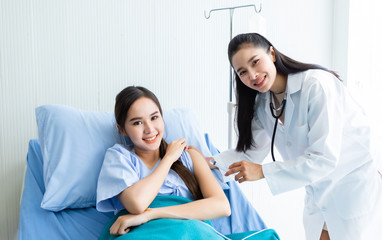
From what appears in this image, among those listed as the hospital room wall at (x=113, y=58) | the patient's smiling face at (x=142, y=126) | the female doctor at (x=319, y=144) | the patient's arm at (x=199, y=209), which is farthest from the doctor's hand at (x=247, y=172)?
the hospital room wall at (x=113, y=58)

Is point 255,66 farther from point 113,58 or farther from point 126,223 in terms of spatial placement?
point 113,58

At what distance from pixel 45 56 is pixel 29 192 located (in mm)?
766

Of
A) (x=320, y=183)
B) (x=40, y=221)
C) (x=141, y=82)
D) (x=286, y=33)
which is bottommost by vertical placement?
(x=40, y=221)

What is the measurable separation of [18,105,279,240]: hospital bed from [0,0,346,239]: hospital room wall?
0.33m

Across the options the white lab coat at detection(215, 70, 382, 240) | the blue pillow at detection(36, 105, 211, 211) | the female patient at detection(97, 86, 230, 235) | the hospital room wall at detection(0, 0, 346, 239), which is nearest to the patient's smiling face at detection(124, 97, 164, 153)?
the female patient at detection(97, 86, 230, 235)

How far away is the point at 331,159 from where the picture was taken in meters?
1.27

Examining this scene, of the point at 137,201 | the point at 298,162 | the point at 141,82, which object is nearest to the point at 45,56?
the point at 141,82

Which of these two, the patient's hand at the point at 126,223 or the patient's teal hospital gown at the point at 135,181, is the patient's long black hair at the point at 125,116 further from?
the patient's hand at the point at 126,223

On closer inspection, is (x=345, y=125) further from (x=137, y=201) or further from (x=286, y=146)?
(x=137, y=201)

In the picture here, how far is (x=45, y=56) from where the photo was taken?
5.95 feet

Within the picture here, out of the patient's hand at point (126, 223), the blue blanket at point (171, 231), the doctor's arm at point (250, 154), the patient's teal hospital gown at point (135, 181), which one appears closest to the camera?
the blue blanket at point (171, 231)

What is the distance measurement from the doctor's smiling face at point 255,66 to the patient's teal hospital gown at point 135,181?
44cm

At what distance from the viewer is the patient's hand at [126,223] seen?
1163 mm

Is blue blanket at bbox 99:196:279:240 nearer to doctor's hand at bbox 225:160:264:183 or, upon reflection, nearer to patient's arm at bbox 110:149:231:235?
patient's arm at bbox 110:149:231:235
